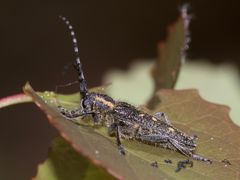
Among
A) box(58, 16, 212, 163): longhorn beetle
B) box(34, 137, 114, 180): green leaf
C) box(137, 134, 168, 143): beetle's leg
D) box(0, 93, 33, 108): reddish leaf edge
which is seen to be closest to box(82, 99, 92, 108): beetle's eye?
box(58, 16, 212, 163): longhorn beetle

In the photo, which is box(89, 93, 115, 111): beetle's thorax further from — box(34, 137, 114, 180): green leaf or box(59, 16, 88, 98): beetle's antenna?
box(34, 137, 114, 180): green leaf

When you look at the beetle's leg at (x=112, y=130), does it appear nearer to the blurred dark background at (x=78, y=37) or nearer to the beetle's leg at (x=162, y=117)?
the beetle's leg at (x=162, y=117)

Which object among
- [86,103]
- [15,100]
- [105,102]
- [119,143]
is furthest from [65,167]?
[105,102]

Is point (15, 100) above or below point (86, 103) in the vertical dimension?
above

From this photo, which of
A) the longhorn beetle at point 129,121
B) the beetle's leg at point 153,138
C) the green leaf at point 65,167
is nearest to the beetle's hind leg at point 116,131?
the longhorn beetle at point 129,121

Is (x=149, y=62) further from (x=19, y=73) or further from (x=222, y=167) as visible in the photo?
(x=222, y=167)

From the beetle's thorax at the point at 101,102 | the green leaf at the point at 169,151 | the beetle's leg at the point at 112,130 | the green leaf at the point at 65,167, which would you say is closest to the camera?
the green leaf at the point at 169,151

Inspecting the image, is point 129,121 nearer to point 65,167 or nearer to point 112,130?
point 112,130
